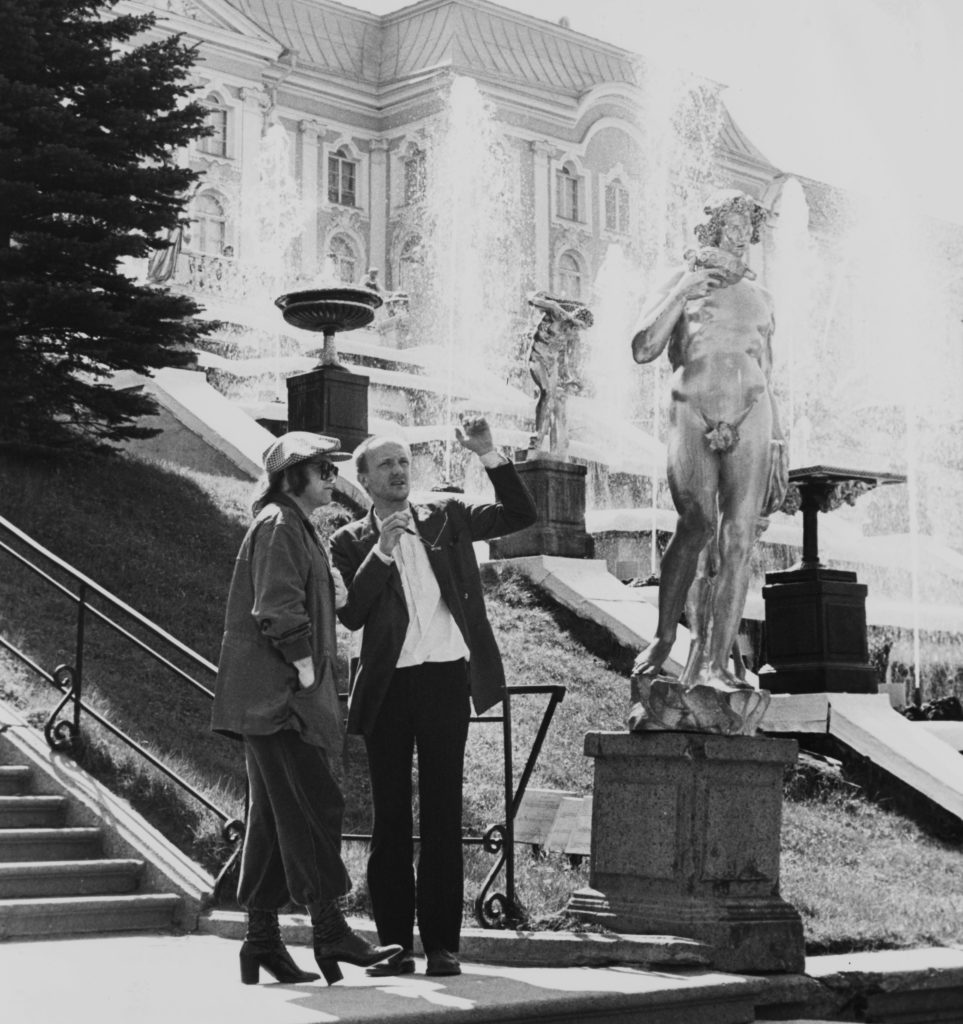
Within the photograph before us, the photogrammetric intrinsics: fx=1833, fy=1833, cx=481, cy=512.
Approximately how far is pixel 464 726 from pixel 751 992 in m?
1.30

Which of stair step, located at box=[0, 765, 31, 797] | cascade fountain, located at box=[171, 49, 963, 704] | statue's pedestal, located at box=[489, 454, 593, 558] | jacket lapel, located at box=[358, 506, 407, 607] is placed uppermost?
cascade fountain, located at box=[171, 49, 963, 704]

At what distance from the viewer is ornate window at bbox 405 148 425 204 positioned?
49.4m

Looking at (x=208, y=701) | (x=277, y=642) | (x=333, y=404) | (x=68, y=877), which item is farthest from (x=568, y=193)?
(x=277, y=642)

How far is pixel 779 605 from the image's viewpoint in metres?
13.0

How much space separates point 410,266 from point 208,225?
6.56m

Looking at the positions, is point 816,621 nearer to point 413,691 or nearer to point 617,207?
point 413,691

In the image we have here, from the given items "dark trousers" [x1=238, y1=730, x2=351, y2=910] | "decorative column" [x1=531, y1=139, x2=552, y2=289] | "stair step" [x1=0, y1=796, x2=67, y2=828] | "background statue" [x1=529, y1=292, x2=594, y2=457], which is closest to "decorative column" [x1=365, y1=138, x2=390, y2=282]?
"decorative column" [x1=531, y1=139, x2=552, y2=289]

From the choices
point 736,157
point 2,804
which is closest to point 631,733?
point 2,804

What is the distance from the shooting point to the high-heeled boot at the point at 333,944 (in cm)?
550

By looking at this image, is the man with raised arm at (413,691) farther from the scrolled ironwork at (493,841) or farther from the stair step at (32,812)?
the stair step at (32,812)

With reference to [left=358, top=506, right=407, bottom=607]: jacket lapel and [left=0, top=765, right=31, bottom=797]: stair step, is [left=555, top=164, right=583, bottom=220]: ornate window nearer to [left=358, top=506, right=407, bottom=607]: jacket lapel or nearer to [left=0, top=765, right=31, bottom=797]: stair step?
[left=0, top=765, right=31, bottom=797]: stair step

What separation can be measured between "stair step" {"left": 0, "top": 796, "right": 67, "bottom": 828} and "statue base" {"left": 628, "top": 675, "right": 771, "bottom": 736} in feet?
9.06

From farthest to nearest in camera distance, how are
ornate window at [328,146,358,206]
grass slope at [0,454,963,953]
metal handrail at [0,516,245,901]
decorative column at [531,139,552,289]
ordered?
1. decorative column at [531,139,552,289]
2. ornate window at [328,146,358,206]
3. grass slope at [0,454,963,953]
4. metal handrail at [0,516,245,901]

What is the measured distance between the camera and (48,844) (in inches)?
300
